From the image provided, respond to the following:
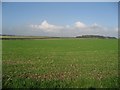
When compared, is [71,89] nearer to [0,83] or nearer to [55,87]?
[55,87]

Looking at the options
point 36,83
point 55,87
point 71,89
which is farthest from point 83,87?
point 36,83

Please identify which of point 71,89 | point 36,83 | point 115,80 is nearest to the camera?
point 71,89

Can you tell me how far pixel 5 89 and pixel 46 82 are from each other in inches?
39.6

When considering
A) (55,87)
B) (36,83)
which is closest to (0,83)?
(36,83)

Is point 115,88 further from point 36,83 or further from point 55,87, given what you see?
point 36,83

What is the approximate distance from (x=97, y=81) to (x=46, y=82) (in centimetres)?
128

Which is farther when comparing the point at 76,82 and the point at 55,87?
the point at 76,82

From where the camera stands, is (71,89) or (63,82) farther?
(63,82)

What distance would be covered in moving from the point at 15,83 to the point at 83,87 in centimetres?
159

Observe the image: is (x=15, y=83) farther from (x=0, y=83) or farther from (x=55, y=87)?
(x=55, y=87)

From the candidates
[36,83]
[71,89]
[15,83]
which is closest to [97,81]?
[71,89]

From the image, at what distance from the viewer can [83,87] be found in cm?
533

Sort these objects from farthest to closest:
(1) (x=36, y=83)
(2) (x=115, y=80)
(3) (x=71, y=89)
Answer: (2) (x=115, y=80) < (1) (x=36, y=83) < (3) (x=71, y=89)

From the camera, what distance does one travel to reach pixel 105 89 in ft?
17.5
